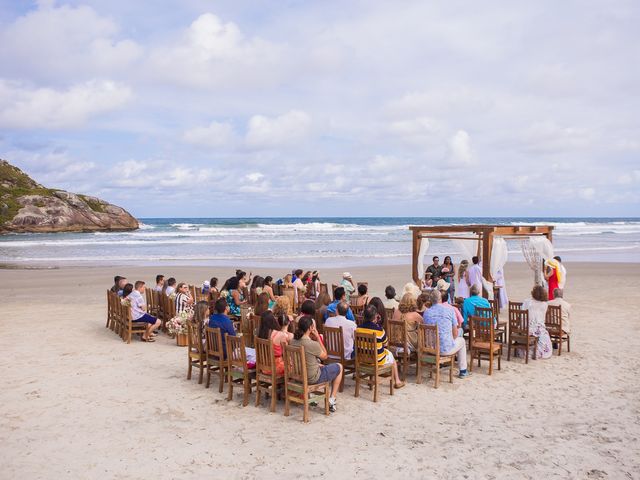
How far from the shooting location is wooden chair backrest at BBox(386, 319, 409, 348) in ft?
25.0

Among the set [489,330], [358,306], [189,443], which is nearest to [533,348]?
[489,330]

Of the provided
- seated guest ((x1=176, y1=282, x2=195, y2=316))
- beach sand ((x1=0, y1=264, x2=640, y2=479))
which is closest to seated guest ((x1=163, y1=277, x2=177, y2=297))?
seated guest ((x1=176, y1=282, x2=195, y2=316))

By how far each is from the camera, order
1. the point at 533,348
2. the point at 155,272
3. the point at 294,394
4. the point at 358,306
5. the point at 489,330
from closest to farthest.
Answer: the point at 294,394 → the point at 489,330 → the point at 533,348 → the point at 358,306 → the point at 155,272

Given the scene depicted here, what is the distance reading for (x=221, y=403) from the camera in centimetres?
677

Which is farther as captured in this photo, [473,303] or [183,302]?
[183,302]

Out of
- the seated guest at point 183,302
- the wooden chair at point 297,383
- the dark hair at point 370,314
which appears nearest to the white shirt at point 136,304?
the seated guest at point 183,302

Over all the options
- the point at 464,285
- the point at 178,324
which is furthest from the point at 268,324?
the point at 464,285

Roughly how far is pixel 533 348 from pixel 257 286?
18.2ft

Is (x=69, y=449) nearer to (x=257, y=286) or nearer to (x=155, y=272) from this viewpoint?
Result: (x=257, y=286)

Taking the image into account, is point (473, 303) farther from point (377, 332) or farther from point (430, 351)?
point (377, 332)

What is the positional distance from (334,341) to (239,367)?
1298mm

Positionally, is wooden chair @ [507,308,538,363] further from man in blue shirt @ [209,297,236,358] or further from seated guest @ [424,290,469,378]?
man in blue shirt @ [209,297,236,358]

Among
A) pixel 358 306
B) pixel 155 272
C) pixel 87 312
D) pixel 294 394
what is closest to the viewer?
pixel 294 394

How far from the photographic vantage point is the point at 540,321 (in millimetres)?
8867
